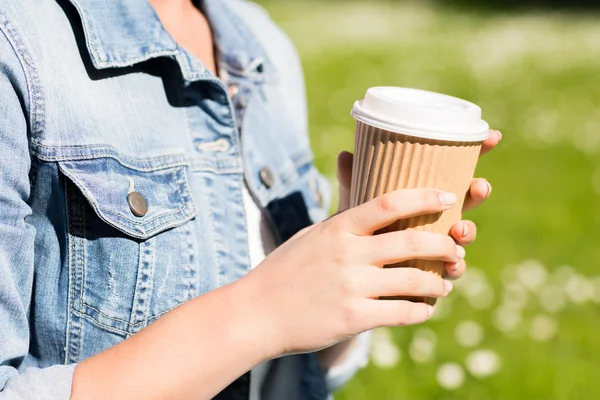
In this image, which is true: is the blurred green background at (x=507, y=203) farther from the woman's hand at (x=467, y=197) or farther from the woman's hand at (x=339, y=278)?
the woman's hand at (x=339, y=278)

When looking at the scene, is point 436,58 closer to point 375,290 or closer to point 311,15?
point 311,15

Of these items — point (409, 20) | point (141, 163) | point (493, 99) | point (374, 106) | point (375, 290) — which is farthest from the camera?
point (409, 20)

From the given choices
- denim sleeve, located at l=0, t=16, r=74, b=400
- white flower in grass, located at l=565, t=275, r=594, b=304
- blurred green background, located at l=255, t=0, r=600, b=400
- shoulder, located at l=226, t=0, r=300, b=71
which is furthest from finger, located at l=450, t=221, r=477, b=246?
white flower in grass, located at l=565, t=275, r=594, b=304

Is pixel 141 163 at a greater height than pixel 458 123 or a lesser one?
lesser

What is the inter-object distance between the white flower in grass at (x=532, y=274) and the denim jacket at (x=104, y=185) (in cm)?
273

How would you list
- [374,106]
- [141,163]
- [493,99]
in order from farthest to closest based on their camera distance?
[493,99] < [141,163] < [374,106]

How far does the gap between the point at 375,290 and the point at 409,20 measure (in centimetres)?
1647

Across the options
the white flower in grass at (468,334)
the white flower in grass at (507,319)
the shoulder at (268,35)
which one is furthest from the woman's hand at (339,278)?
the white flower in grass at (507,319)

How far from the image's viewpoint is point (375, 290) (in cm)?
128

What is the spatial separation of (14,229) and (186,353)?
1.21ft

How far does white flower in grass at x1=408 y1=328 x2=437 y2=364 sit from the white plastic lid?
1.94 m

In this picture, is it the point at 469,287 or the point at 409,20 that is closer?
the point at 469,287

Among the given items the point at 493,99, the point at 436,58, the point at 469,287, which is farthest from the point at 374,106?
the point at 436,58

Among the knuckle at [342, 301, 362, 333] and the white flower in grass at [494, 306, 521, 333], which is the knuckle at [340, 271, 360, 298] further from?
the white flower in grass at [494, 306, 521, 333]
